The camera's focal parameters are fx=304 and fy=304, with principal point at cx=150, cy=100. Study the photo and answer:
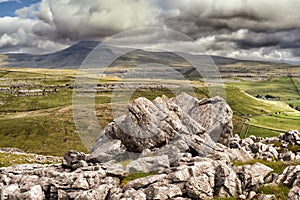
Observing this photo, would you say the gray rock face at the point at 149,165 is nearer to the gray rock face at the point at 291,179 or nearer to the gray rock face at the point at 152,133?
the gray rock face at the point at 152,133

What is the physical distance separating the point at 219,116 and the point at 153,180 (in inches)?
1289

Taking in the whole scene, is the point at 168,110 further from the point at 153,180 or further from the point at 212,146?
the point at 153,180

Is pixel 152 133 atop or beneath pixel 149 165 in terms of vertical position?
atop

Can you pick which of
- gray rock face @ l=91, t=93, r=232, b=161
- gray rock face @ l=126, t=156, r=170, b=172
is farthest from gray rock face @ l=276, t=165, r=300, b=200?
gray rock face @ l=91, t=93, r=232, b=161

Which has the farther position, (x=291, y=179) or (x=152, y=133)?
(x=152, y=133)

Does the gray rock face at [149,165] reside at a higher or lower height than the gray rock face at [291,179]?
lower

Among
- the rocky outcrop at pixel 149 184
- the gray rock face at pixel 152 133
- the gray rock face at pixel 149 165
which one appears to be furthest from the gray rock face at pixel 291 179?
the gray rock face at pixel 152 133

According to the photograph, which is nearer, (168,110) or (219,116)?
(168,110)

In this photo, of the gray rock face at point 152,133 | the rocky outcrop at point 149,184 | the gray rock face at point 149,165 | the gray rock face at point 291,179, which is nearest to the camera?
the gray rock face at point 291,179

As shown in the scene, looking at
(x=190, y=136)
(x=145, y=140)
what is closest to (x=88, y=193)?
(x=145, y=140)

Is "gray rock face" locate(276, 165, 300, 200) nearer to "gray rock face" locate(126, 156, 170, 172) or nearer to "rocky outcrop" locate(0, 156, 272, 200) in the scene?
"rocky outcrop" locate(0, 156, 272, 200)

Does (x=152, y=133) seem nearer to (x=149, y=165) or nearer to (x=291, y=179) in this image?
(x=149, y=165)

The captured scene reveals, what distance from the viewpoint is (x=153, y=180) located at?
27.6m

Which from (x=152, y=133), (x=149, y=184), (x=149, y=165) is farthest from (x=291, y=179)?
(x=152, y=133)
